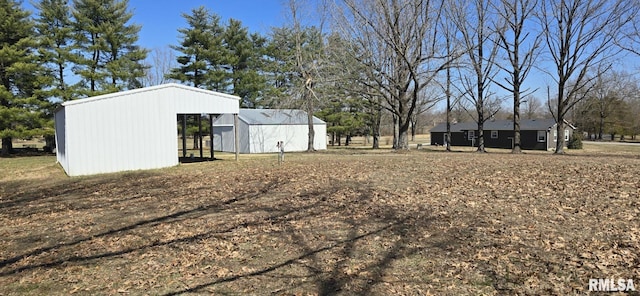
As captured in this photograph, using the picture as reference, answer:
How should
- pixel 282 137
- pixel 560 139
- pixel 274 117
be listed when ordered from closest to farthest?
pixel 560 139
pixel 282 137
pixel 274 117

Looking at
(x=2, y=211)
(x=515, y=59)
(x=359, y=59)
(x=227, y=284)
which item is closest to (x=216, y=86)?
(x=359, y=59)

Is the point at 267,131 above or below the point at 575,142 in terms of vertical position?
above

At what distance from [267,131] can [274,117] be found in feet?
5.61

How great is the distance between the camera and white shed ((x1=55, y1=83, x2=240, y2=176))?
43.1ft

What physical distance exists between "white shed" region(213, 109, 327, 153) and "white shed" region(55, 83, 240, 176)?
12518 mm

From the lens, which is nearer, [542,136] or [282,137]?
[282,137]

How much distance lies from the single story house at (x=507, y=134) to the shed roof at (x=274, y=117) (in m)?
21.0

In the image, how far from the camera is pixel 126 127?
46.0ft

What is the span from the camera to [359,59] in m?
20.0

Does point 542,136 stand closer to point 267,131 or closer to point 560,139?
point 560,139

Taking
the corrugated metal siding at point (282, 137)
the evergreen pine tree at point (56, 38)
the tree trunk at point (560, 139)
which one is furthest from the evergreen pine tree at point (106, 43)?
the tree trunk at point (560, 139)

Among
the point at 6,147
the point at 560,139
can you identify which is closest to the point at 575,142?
the point at 560,139

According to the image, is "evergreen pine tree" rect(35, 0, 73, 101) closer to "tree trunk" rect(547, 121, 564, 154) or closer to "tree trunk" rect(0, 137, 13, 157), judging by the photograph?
"tree trunk" rect(0, 137, 13, 157)

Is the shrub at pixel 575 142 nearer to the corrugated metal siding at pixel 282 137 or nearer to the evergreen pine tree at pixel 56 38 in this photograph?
the corrugated metal siding at pixel 282 137
